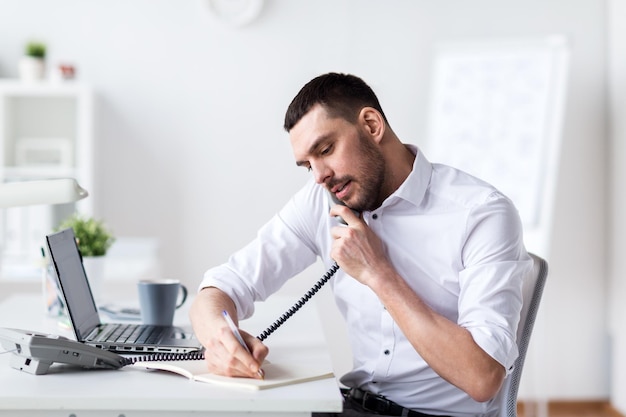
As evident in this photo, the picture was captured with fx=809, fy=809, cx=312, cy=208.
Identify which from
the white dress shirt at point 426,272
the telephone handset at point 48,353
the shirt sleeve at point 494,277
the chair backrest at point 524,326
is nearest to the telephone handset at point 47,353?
the telephone handset at point 48,353

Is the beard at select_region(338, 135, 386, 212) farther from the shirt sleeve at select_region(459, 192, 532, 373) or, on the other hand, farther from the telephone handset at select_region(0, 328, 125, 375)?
the telephone handset at select_region(0, 328, 125, 375)

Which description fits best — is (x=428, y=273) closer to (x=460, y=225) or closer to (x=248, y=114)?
(x=460, y=225)

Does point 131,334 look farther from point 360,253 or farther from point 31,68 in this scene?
point 31,68

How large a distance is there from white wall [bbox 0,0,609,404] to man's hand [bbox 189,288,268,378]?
2.39 meters

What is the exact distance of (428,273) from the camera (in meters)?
1.75

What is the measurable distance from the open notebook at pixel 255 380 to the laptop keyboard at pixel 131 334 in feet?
0.61

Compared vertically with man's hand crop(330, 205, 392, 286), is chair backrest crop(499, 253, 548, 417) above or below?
below

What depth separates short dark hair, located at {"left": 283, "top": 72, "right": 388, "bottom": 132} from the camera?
1755 millimetres

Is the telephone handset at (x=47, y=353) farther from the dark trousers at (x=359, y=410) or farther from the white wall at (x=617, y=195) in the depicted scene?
the white wall at (x=617, y=195)

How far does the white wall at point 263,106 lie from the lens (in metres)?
3.98

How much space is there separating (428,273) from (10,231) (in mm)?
2445

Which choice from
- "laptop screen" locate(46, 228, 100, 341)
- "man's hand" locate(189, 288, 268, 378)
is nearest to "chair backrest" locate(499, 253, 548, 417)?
"man's hand" locate(189, 288, 268, 378)

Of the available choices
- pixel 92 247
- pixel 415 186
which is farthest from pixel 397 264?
pixel 92 247

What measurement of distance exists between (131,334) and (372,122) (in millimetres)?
701
